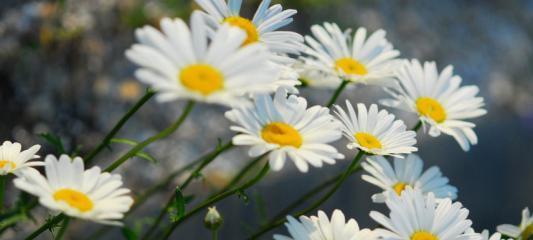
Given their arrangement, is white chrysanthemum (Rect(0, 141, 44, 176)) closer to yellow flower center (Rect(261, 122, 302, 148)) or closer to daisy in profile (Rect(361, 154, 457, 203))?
yellow flower center (Rect(261, 122, 302, 148))

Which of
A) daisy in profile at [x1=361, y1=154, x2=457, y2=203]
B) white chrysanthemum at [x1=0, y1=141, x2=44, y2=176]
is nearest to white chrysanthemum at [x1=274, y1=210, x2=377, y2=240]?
daisy in profile at [x1=361, y1=154, x2=457, y2=203]

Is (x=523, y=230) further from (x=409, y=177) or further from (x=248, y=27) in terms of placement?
(x=248, y=27)

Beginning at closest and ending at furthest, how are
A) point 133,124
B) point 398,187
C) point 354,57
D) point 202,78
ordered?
point 202,78, point 398,187, point 354,57, point 133,124

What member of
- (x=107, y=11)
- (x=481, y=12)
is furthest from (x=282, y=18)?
(x=481, y=12)

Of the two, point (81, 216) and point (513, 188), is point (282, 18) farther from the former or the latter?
point (513, 188)

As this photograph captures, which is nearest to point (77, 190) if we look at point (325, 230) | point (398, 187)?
point (325, 230)

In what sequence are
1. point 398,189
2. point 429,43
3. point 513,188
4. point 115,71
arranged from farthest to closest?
point 429,43
point 115,71
point 513,188
point 398,189
